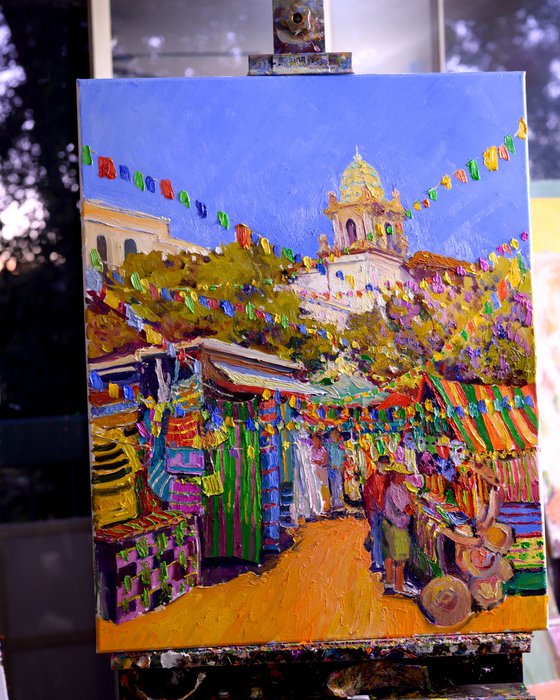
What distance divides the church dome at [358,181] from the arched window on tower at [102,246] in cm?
42

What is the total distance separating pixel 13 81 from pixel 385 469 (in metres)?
1.30

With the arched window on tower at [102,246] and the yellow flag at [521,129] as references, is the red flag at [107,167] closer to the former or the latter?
the arched window on tower at [102,246]

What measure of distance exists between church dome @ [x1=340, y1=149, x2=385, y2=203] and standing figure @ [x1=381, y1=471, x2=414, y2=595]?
498 mm

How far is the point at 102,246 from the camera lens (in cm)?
132

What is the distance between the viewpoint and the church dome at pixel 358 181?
1349 mm

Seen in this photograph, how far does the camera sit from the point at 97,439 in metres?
1.32

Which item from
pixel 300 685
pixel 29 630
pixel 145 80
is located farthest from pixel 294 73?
pixel 29 630

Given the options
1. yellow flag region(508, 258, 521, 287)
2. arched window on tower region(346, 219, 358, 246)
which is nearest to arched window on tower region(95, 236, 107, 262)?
arched window on tower region(346, 219, 358, 246)

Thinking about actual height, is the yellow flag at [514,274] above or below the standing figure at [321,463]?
above

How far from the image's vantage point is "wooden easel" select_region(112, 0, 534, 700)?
1328mm

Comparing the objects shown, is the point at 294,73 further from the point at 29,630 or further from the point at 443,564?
the point at 29,630

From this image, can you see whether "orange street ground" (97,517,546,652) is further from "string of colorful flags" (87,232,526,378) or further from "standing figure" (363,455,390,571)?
"string of colorful flags" (87,232,526,378)

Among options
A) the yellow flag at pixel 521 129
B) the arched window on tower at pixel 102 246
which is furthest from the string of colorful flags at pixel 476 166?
the arched window on tower at pixel 102 246

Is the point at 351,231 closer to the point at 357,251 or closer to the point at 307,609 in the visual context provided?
the point at 357,251
